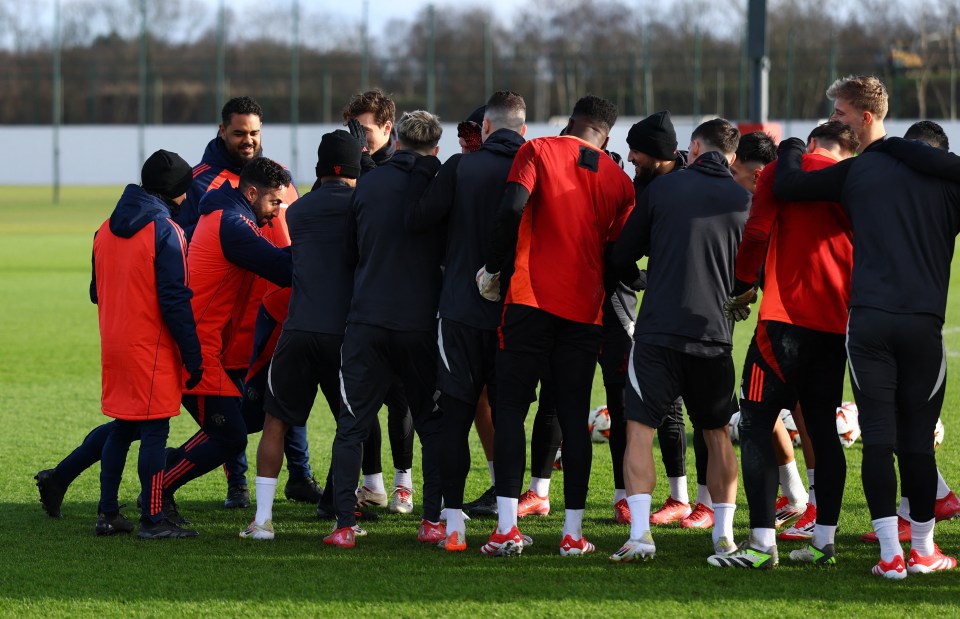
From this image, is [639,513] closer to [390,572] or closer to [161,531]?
[390,572]

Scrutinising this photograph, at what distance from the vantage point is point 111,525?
6.11 metres

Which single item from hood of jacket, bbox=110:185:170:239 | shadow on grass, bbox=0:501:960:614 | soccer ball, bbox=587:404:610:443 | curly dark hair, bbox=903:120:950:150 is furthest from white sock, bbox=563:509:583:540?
soccer ball, bbox=587:404:610:443

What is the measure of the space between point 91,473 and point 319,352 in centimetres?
252

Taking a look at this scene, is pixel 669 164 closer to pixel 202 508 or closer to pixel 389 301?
pixel 389 301

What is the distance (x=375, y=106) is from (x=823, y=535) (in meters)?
3.19

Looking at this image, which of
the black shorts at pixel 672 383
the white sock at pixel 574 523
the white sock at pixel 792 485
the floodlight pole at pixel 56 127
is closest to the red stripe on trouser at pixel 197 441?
the white sock at pixel 574 523

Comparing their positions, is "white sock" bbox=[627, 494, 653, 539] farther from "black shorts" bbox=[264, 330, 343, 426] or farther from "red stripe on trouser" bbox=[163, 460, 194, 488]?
"red stripe on trouser" bbox=[163, 460, 194, 488]

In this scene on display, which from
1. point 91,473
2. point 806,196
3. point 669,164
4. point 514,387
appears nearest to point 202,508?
point 91,473

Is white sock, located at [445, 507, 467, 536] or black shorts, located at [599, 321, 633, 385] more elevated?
black shorts, located at [599, 321, 633, 385]

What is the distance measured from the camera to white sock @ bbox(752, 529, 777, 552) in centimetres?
533

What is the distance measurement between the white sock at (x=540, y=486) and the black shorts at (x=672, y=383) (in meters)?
1.30

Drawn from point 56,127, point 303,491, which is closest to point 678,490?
point 303,491

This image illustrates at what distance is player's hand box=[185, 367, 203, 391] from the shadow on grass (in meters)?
0.77

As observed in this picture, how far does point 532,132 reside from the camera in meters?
42.8
